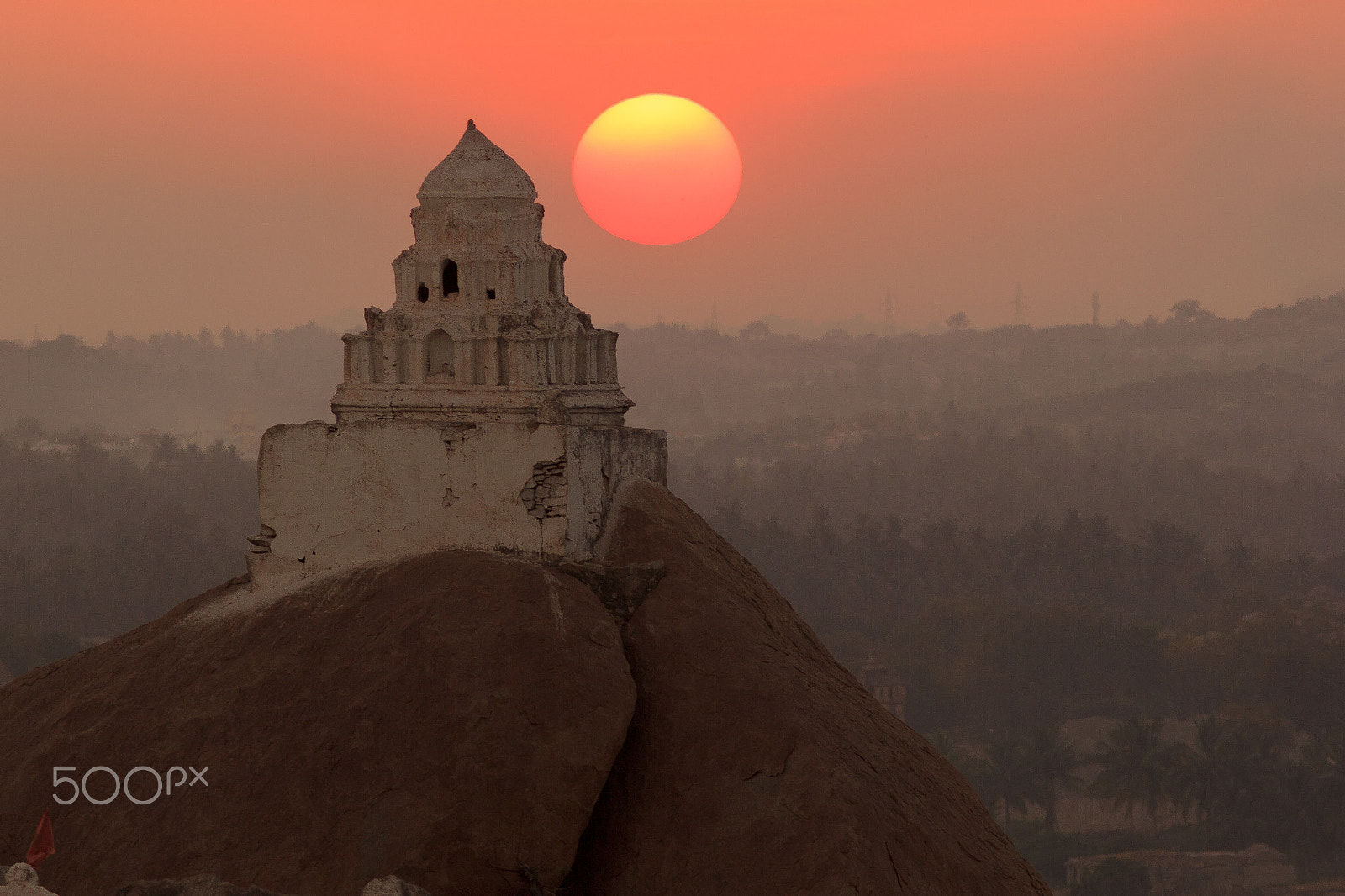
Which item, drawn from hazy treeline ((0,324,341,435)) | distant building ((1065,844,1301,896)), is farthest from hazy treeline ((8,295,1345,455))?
distant building ((1065,844,1301,896))

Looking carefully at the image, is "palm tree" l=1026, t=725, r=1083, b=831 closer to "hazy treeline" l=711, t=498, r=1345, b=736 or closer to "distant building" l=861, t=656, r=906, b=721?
"distant building" l=861, t=656, r=906, b=721

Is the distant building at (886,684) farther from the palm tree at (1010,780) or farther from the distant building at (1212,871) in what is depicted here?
the distant building at (1212,871)

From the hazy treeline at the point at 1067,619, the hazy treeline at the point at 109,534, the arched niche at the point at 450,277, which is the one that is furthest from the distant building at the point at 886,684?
the arched niche at the point at 450,277

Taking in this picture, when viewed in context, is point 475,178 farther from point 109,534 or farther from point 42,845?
point 109,534

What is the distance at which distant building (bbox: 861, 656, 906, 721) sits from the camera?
69.9 meters

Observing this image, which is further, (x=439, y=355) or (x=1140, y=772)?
(x=1140, y=772)

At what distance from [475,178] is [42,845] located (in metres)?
6.51

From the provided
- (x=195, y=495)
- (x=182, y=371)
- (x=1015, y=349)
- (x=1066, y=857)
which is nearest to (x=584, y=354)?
(x=1066, y=857)

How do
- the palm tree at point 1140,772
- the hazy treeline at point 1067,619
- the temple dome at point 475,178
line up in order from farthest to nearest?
1. the hazy treeline at point 1067,619
2. the palm tree at point 1140,772
3. the temple dome at point 475,178

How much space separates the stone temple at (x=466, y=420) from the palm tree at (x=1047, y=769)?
148 ft

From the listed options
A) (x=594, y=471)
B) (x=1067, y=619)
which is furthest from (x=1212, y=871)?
(x=594, y=471)

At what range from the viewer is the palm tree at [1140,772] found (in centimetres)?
5534

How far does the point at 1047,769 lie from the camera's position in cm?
5522

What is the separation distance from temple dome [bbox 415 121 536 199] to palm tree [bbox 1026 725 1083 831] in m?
46.3
